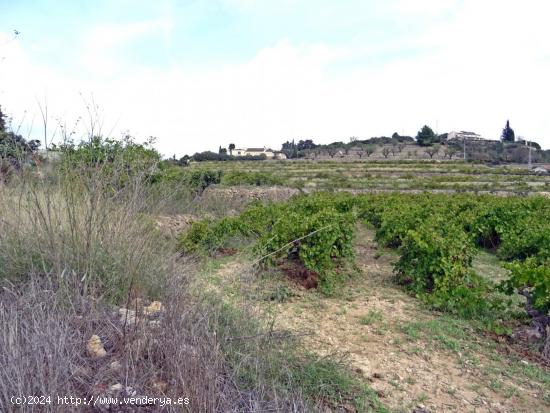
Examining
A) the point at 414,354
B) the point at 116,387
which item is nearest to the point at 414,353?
the point at 414,354

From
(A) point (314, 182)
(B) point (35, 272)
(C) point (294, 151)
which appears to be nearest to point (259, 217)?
(B) point (35, 272)

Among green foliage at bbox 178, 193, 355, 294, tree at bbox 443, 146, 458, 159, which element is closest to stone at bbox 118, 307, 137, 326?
green foliage at bbox 178, 193, 355, 294

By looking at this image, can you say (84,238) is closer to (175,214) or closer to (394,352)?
(394,352)

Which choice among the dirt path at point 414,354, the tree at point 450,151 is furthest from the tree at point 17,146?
the tree at point 450,151

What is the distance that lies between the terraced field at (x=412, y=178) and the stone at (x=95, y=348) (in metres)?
17.9

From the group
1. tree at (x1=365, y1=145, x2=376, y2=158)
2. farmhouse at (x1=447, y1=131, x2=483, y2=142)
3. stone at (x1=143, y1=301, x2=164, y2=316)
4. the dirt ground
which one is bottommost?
the dirt ground

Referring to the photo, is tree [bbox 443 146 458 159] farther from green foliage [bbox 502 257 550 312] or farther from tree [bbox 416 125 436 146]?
green foliage [bbox 502 257 550 312]

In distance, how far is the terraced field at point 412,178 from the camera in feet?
87.1

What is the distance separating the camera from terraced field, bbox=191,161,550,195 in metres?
26.6

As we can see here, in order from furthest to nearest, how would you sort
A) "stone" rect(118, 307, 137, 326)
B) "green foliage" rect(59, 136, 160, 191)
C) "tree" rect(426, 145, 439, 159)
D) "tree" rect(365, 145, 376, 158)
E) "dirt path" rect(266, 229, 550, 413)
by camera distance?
"tree" rect(365, 145, 376, 158) < "tree" rect(426, 145, 439, 159) < "green foliage" rect(59, 136, 160, 191) < "dirt path" rect(266, 229, 550, 413) < "stone" rect(118, 307, 137, 326)

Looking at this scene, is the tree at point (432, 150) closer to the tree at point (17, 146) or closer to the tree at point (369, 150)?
the tree at point (369, 150)

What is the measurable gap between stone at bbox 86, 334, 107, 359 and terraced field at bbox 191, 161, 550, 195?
17.9m

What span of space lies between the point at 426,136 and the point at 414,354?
6483 cm

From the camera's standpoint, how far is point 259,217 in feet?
25.6
